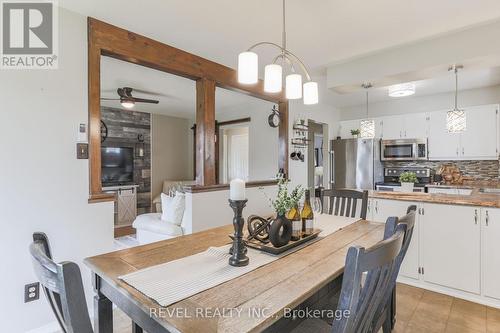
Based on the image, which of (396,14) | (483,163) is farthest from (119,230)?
(483,163)

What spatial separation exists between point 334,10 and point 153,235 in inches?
134

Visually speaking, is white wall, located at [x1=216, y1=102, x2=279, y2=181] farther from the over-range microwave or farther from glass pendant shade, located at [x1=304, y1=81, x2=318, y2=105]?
glass pendant shade, located at [x1=304, y1=81, x2=318, y2=105]

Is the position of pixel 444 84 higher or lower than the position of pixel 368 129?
higher

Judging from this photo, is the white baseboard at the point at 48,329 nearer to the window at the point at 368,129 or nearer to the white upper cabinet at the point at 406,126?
the window at the point at 368,129

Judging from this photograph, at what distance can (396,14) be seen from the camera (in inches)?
83.7

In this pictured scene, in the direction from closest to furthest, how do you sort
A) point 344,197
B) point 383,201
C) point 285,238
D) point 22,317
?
point 285,238, point 22,317, point 344,197, point 383,201

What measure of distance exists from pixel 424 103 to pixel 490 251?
338 centimetres

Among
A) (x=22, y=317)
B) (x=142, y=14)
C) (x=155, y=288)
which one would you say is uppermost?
(x=142, y=14)

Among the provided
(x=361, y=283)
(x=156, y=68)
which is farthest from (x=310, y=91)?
(x=156, y=68)

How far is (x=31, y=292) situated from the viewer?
6.27 feet

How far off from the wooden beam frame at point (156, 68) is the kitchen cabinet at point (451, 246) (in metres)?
2.32

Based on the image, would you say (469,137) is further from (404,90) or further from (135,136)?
(135,136)

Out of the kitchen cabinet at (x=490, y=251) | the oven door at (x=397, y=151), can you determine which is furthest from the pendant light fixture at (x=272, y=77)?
the oven door at (x=397, y=151)

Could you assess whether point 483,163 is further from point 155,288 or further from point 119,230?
point 119,230
